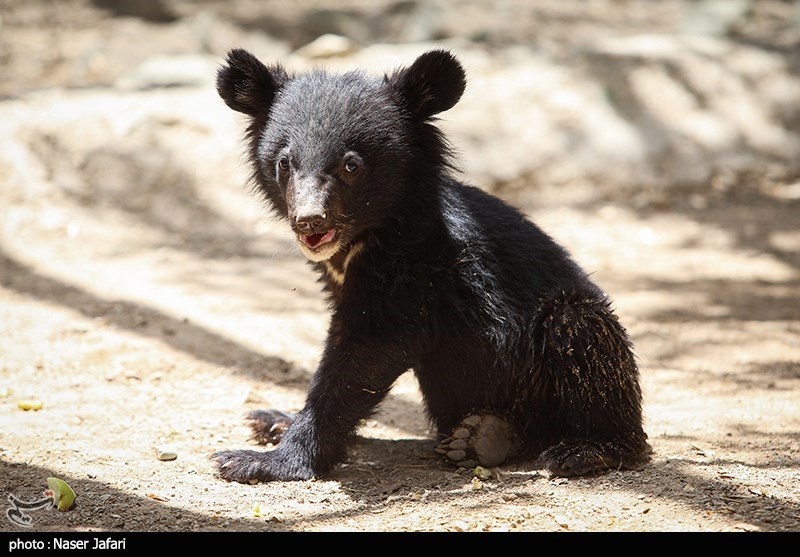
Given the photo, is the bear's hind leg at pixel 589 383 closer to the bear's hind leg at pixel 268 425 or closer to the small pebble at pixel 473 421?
the small pebble at pixel 473 421

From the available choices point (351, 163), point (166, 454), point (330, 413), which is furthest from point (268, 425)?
point (351, 163)

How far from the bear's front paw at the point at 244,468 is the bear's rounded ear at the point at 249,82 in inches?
70.3

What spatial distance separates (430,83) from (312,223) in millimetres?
1015

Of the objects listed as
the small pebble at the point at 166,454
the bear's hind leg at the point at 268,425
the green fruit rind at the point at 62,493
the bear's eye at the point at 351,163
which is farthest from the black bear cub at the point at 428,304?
the green fruit rind at the point at 62,493

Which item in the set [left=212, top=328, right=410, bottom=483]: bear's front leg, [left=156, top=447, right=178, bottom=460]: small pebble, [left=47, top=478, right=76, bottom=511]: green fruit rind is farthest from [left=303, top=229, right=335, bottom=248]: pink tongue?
[left=47, top=478, right=76, bottom=511]: green fruit rind

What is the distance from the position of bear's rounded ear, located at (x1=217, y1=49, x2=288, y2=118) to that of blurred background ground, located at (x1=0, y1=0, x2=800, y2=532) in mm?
574

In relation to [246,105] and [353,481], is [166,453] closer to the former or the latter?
[353,481]

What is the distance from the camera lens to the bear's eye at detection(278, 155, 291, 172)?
14.9 ft

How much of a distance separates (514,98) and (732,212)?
253 cm

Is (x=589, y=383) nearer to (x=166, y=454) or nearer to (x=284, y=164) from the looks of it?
(x=284, y=164)

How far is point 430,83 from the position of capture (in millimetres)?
4668

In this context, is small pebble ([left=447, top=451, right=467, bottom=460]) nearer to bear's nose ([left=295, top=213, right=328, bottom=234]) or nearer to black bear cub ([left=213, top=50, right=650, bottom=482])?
black bear cub ([left=213, top=50, right=650, bottom=482])

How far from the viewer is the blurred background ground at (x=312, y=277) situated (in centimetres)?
417

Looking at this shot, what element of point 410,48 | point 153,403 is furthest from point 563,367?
point 410,48
